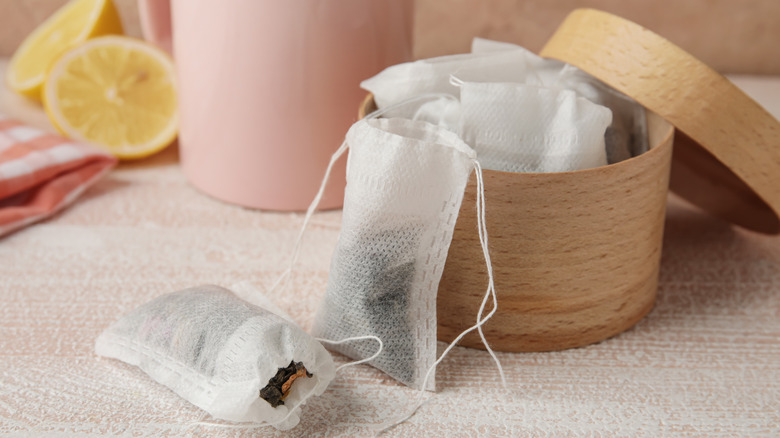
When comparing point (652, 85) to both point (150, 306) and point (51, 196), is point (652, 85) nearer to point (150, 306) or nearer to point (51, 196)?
point (150, 306)

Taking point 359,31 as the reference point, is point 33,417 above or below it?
below

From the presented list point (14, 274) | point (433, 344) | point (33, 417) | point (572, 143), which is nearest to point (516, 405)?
point (433, 344)

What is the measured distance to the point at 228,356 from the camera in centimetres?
48

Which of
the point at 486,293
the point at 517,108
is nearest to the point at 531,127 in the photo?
the point at 517,108

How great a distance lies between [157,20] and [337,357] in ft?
1.41

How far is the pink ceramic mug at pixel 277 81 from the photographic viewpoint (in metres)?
0.68

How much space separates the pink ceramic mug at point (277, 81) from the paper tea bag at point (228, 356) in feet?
0.70

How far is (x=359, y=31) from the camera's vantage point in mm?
693

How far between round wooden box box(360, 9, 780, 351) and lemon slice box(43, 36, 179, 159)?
1.04 ft

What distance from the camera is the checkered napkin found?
2.39ft

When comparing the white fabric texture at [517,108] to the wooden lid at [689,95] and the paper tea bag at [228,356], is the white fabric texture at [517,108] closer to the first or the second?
the wooden lid at [689,95]

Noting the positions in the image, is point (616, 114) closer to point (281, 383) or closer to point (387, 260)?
point (387, 260)

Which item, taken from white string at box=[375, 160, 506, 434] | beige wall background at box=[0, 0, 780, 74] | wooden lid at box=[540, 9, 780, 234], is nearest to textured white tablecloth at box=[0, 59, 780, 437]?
white string at box=[375, 160, 506, 434]

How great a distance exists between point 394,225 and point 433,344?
0.09 meters
